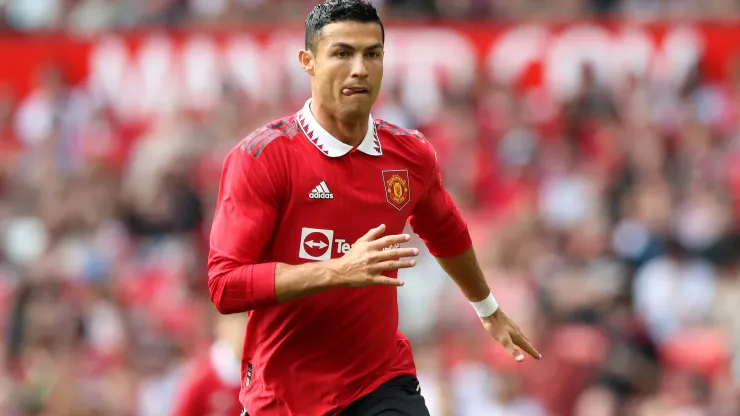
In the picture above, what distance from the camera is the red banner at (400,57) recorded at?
12492mm

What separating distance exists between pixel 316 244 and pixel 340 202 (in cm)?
19

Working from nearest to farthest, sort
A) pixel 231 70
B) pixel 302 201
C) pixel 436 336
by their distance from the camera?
pixel 302 201
pixel 436 336
pixel 231 70

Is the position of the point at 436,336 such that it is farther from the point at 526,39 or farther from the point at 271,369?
the point at 271,369

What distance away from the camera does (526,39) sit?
510 inches

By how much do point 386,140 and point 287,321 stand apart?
0.84 metres

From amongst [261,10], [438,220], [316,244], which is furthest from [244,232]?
[261,10]

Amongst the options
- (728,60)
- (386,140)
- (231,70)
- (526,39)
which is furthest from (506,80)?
(386,140)

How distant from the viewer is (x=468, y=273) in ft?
18.5

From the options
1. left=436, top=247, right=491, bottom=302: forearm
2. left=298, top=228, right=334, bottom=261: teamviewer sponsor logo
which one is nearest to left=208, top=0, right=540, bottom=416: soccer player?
left=298, top=228, right=334, bottom=261: teamviewer sponsor logo

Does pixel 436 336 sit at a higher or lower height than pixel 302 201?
lower

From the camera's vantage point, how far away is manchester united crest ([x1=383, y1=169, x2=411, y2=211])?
16.6 feet

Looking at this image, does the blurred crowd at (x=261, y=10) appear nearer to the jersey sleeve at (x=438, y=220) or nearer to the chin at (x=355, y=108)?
the jersey sleeve at (x=438, y=220)

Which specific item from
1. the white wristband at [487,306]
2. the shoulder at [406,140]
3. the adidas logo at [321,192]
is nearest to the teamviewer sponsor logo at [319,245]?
the adidas logo at [321,192]

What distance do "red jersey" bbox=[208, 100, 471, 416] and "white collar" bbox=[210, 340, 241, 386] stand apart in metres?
2.16
